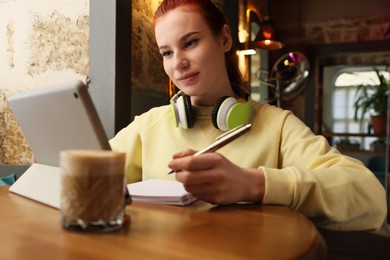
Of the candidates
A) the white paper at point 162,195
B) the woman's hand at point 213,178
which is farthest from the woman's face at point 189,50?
the woman's hand at point 213,178

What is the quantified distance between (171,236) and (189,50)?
0.90 meters

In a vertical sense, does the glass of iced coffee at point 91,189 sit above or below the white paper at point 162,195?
above

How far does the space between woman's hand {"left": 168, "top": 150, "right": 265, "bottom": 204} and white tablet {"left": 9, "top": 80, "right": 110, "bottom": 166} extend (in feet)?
0.60

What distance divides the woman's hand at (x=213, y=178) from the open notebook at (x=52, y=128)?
18 cm

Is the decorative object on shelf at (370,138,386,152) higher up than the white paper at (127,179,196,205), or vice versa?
the white paper at (127,179,196,205)

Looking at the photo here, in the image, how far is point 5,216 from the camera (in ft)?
2.41

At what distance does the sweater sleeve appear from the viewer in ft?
3.04

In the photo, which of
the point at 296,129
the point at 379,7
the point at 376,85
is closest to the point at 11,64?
the point at 296,129

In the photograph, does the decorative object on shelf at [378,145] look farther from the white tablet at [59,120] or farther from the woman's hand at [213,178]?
the white tablet at [59,120]

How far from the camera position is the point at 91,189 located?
597 millimetres

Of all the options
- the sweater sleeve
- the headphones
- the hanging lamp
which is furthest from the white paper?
the hanging lamp

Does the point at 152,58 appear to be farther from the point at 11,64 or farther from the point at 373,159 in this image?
the point at 373,159

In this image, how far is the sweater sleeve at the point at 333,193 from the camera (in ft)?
3.04

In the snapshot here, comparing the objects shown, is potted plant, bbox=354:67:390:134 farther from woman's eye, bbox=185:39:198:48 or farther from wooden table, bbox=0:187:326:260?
wooden table, bbox=0:187:326:260
